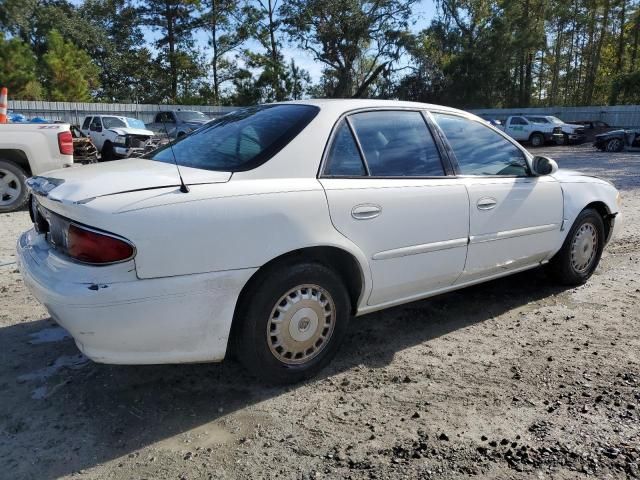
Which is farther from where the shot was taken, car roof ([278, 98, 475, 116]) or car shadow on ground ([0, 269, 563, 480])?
car roof ([278, 98, 475, 116])

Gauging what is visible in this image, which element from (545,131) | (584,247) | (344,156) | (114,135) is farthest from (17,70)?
(584,247)

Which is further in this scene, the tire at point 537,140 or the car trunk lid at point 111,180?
the tire at point 537,140

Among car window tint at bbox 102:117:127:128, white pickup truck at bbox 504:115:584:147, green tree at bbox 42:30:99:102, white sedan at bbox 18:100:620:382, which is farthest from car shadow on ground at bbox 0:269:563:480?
green tree at bbox 42:30:99:102

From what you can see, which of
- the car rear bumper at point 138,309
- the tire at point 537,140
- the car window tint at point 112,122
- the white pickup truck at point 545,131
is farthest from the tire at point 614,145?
the car rear bumper at point 138,309

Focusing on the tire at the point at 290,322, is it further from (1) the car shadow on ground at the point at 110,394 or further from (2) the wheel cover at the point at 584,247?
(2) the wheel cover at the point at 584,247

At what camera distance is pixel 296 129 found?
3.08 m

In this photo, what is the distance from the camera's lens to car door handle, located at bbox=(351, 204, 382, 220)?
9.95ft

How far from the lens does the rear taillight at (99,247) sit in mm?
2400

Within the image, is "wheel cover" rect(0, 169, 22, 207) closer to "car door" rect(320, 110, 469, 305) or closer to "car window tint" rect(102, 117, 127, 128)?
"car door" rect(320, 110, 469, 305)

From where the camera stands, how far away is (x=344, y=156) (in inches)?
125

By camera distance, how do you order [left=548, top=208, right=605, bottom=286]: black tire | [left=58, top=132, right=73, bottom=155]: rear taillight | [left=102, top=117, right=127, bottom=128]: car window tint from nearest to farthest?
1. [left=548, top=208, right=605, bottom=286]: black tire
2. [left=58, top=132, right=73, bottom=155]: rear taillight
3. [left=102, top=117, right=127, bottom=128]: car window tint

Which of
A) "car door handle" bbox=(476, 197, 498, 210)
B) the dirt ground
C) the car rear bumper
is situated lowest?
the dirt ground

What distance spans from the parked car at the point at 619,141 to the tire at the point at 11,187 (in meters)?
22.9

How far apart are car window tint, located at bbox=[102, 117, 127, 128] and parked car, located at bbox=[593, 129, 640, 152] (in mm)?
19981
